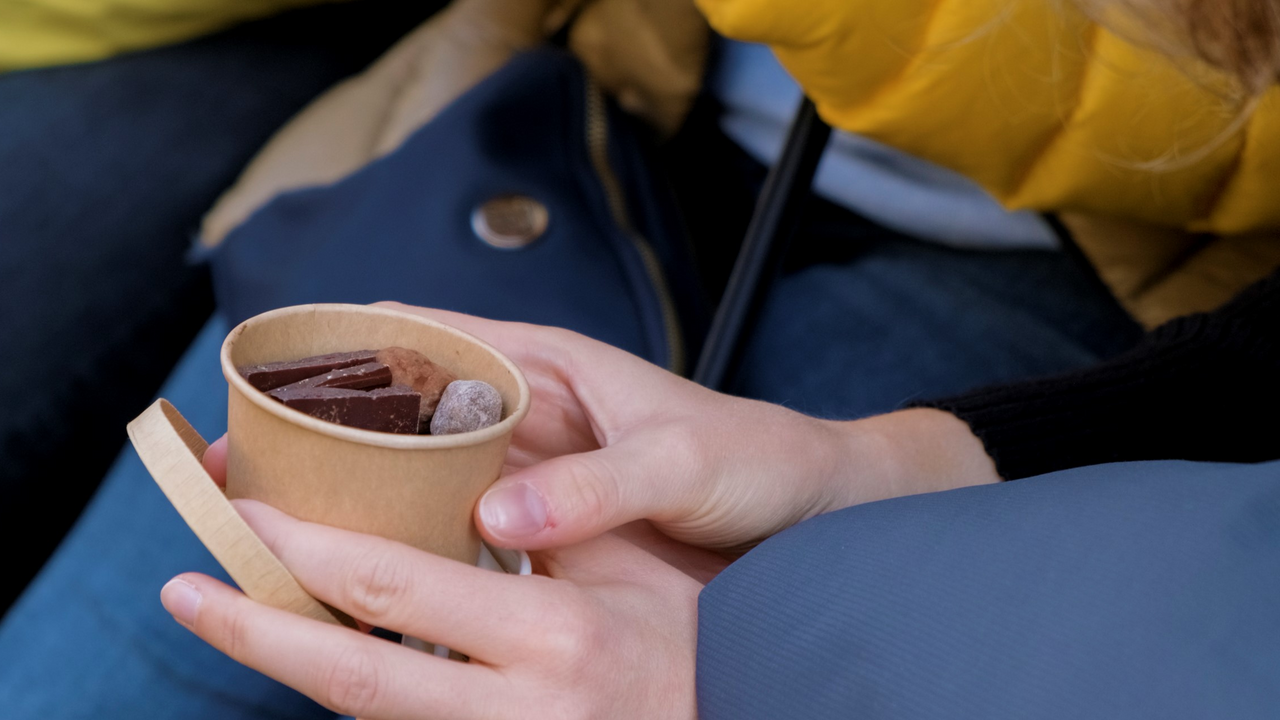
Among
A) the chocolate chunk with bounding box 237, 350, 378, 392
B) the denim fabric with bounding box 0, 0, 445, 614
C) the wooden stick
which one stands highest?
the chocolate chunk with bounding box 237, 350, 378, 392

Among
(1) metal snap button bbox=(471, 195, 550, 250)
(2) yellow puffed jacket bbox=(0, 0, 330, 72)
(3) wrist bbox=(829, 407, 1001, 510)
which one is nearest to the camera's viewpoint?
(3) wrist bbox=(829, 407, 1001, 510)

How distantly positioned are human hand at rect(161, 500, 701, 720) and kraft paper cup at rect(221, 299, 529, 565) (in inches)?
0.6

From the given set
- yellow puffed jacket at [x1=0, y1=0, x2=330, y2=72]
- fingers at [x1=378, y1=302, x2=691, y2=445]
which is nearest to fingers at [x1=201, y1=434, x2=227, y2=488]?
fingers at [x1=378, y1=302, x2=691, y2=445]

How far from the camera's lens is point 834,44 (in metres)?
0.68

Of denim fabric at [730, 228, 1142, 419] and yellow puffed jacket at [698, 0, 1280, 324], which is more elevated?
yellow puffed jacket at [698, 0, 1280, 324]

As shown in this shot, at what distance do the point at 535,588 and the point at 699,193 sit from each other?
75cm

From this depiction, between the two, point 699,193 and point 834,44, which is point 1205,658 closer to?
point 834,44

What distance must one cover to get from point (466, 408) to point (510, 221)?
0.43 meters

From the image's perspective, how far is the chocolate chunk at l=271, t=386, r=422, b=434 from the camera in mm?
397

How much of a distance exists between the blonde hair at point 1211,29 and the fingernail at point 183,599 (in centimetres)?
65

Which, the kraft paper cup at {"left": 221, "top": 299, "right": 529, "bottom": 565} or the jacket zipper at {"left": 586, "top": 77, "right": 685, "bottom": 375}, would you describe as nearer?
the kraft paper cup at {"left": 221, "top": 299, "right": 529, "bottom": 565}

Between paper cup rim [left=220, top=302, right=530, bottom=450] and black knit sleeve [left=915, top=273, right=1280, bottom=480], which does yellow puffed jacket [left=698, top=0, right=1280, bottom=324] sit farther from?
paper cup rim [left=220, top=302, right=530, bottom=450]

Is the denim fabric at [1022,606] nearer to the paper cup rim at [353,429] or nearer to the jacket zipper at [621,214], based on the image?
the paper cup rim at [353,429]

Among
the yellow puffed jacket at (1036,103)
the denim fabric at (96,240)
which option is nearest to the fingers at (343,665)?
the yellow puffed jacket at (1036,103)
